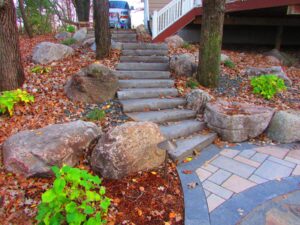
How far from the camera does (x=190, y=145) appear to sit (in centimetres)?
353

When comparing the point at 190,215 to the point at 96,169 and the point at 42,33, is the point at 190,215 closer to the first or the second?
the point at 96,169

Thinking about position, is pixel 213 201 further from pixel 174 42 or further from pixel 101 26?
pixel 174 42

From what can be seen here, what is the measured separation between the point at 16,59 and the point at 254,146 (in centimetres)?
393

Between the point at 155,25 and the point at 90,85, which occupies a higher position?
the point at 155,25

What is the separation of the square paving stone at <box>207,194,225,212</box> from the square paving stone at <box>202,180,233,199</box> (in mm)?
60

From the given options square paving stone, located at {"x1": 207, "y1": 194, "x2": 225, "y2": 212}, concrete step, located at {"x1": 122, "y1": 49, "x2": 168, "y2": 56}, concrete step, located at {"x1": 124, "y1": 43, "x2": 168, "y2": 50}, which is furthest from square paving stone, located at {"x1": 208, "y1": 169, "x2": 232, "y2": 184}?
concrete step, located at {"x1": 124, "y1": 43, "x2": 168, "y2": 50}

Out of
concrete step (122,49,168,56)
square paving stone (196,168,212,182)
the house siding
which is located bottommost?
square paving stone (196,168,212,182)

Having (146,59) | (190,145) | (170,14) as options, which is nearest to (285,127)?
(190,145)

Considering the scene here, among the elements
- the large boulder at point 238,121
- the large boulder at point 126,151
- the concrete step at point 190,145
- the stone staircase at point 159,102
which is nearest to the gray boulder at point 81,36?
the stone staircase at point 159,102

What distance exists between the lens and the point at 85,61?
5.77m

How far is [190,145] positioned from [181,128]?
15.5 inches

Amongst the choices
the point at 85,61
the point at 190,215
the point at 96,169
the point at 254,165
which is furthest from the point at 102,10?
the point at 190,215

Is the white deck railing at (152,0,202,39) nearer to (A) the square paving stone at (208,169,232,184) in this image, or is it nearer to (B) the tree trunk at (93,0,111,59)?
(B) the tree trunk at (93,0,111,59)

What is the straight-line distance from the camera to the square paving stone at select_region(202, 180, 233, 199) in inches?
106
